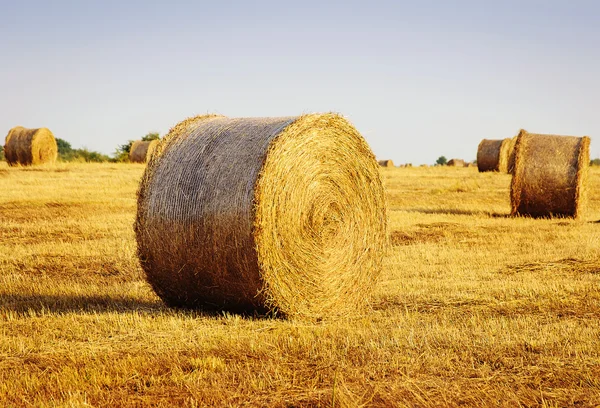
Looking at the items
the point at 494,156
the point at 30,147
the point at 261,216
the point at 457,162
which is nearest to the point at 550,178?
the point at 261,216

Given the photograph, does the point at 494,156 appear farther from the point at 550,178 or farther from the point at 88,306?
the point at 88,306

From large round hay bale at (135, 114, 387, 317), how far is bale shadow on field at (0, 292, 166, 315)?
0.39 metres

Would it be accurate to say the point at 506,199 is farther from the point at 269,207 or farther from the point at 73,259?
the point at 269,207

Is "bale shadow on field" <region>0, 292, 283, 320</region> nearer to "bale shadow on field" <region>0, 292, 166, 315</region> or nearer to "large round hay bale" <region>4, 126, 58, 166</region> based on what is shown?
"bale shadow on field" <region>0, 292, 166, 315</region>

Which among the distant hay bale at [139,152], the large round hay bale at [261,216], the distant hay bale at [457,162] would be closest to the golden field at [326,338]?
the large round hay bale at [261,216]

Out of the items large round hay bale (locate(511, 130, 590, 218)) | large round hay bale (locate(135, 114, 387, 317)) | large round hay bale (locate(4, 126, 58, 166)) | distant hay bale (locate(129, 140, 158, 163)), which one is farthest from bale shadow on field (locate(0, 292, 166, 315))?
distant hay bale (locate(129, 140, 158, 163))

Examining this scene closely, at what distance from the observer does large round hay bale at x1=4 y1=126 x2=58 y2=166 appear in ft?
98.2

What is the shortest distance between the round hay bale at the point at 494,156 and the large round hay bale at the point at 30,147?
639 inches

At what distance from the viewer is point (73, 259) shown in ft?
38.4

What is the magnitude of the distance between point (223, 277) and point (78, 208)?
1097 centimetres

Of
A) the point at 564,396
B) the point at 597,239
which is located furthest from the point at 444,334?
the point at 597,239

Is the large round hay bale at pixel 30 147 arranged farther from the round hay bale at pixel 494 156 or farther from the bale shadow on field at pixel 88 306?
the bale shadow on field at pixel 88 306

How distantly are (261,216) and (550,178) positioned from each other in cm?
1140

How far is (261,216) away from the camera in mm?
7641
